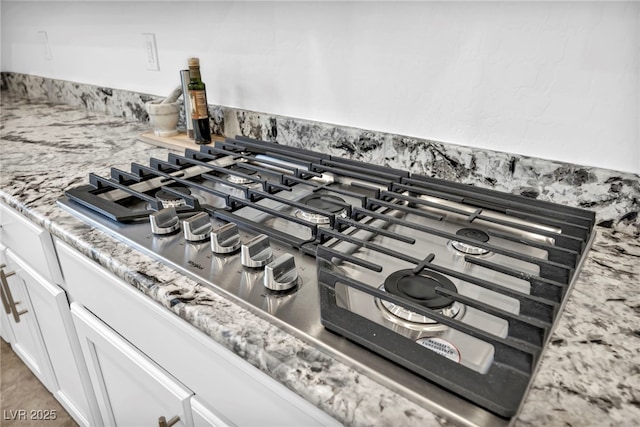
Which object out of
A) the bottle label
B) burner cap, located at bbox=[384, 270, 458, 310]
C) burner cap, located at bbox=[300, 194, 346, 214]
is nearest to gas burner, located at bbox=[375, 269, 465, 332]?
burner cap, located at bbox=[384, 270, 458, 310]

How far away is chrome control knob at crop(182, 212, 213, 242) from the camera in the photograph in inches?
27.3

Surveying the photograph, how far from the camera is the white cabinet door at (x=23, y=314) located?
1178mm

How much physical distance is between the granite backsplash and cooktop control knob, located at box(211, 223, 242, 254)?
1.57ft

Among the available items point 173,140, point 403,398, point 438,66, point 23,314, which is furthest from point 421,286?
point 23,314

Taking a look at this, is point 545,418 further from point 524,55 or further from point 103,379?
point 103,379

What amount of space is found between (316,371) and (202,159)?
0.71m

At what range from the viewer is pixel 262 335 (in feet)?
1.70

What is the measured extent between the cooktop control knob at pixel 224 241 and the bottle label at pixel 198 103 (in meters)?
0.66

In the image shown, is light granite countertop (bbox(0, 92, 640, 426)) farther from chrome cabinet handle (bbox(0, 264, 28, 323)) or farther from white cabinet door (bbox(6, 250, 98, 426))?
chrome cabinet handle (bbox(0, 264, 28, 323))

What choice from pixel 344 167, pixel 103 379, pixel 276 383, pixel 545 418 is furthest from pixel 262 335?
pixel 103 379

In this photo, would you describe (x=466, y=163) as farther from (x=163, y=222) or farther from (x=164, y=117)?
(x=164, y=117)

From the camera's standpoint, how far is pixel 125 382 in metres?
0.84

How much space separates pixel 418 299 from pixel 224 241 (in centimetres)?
31
